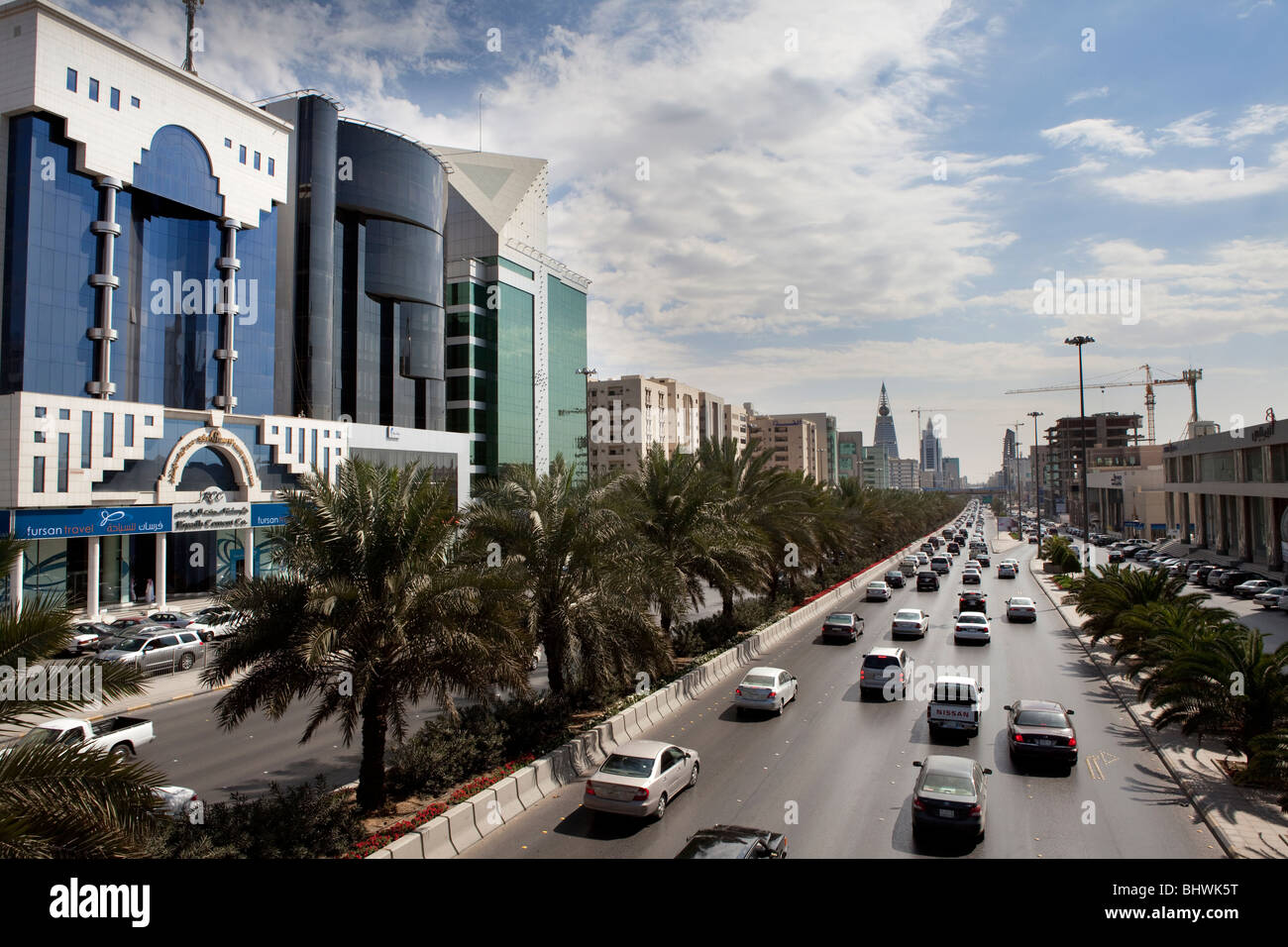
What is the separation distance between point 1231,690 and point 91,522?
40.5 m

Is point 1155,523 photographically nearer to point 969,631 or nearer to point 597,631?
point 969,631

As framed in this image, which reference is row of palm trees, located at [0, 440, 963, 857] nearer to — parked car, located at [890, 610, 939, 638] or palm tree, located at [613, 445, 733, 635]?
palm tree, located at [613, 445, 733, 635]

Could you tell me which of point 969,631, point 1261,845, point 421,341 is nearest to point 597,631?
point 1261,845

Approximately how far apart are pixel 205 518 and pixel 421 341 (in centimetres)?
2860

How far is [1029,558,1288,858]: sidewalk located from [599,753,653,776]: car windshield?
8529 mm

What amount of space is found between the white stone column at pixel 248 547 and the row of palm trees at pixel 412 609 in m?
27.7

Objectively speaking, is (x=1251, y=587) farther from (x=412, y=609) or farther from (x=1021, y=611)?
(x=412, y=609)

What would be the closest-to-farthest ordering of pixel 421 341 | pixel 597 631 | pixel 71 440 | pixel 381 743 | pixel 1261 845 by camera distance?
pixel 1261 845 < pixel 381 743 < pixel 597 631 < pixel 71 440 < pixel 421 341

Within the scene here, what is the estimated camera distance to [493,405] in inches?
2940

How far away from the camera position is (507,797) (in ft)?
41.7

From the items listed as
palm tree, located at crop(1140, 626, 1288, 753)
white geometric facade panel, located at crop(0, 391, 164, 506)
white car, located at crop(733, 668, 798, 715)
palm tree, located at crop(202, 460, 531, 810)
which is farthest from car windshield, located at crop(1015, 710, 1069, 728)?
white geometric facade panel, located at crop(0, 391, 164, 506)

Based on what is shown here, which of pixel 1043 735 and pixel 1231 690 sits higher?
pixel 1231 690

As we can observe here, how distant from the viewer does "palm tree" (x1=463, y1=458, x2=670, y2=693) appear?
54.3 ft

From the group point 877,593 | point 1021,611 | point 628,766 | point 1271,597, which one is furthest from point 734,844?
point 1271,597
